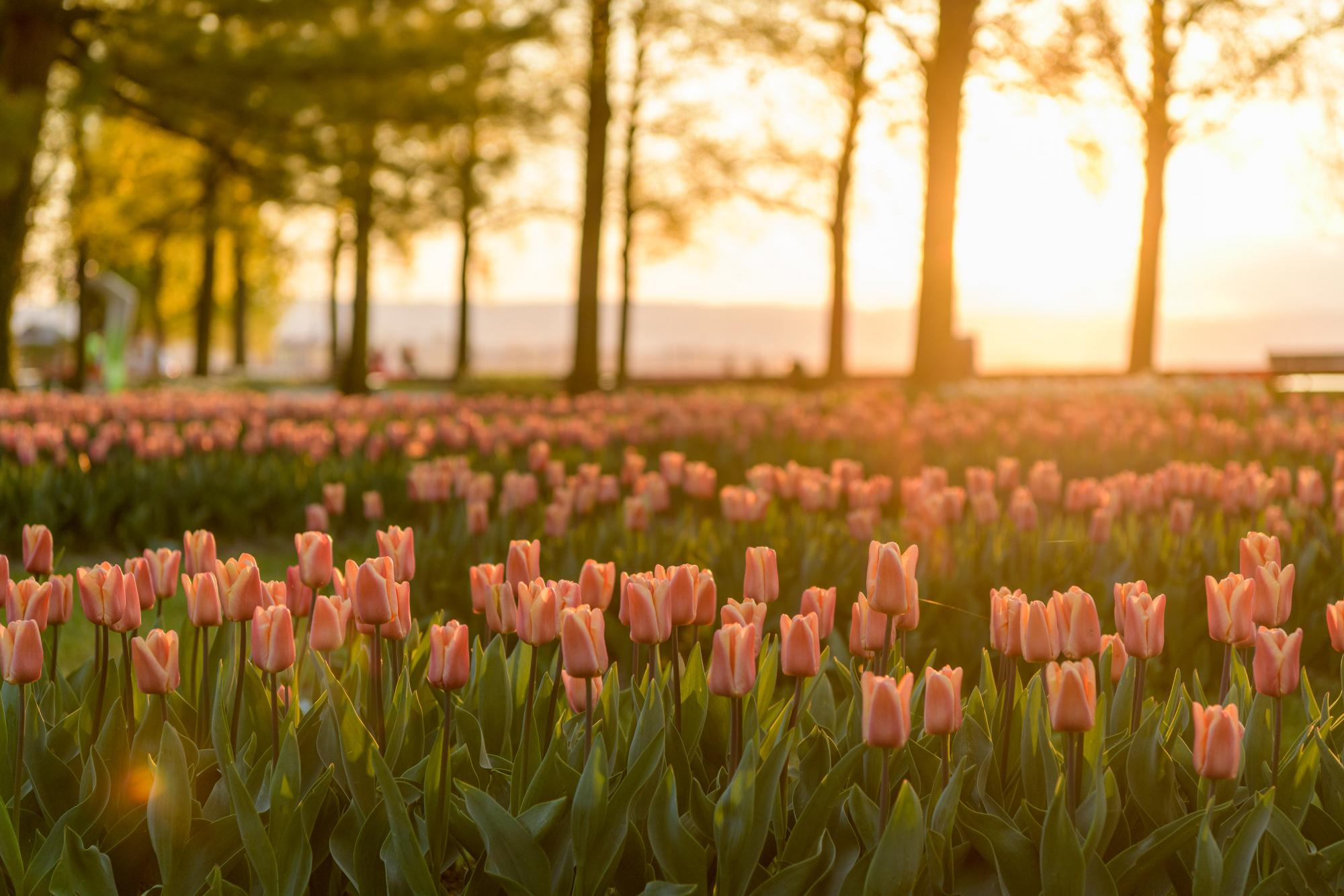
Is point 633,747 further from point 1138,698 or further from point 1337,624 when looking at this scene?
point 1337,624

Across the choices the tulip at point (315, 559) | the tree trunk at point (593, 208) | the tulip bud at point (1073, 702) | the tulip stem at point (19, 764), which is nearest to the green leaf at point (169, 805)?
the tulip stem at point (19, 764)

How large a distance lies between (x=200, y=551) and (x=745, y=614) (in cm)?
117

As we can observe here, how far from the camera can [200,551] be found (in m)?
2.72

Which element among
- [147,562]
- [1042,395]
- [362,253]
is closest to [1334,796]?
[147,562]

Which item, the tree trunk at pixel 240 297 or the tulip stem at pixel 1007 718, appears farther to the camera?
the tree trunk at pixel 240 297

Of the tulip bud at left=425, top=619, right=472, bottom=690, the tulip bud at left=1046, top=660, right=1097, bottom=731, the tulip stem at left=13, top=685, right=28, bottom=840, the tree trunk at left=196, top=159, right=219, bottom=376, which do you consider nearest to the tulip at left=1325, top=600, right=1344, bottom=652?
the tulip bud at left=1046, top=660, right=1097, bottom=731

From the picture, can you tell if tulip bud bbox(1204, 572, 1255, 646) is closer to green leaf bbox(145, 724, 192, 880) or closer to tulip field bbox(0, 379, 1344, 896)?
tulip field bbox(0, 379, 1344, 896)

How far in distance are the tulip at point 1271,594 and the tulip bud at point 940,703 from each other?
0.75m

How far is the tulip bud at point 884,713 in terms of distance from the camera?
1.86 metres

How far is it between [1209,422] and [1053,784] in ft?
21.0

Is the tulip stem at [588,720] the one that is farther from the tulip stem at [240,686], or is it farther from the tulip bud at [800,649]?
the tulip stem at [240,686]

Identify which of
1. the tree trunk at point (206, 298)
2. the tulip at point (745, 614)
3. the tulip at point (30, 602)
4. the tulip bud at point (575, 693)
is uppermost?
the tree trunk at point (206, 298)

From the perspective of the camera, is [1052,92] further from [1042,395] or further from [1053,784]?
[1053,784]

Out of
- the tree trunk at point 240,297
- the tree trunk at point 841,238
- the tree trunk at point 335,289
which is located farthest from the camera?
the tree trunk at point 240,297
